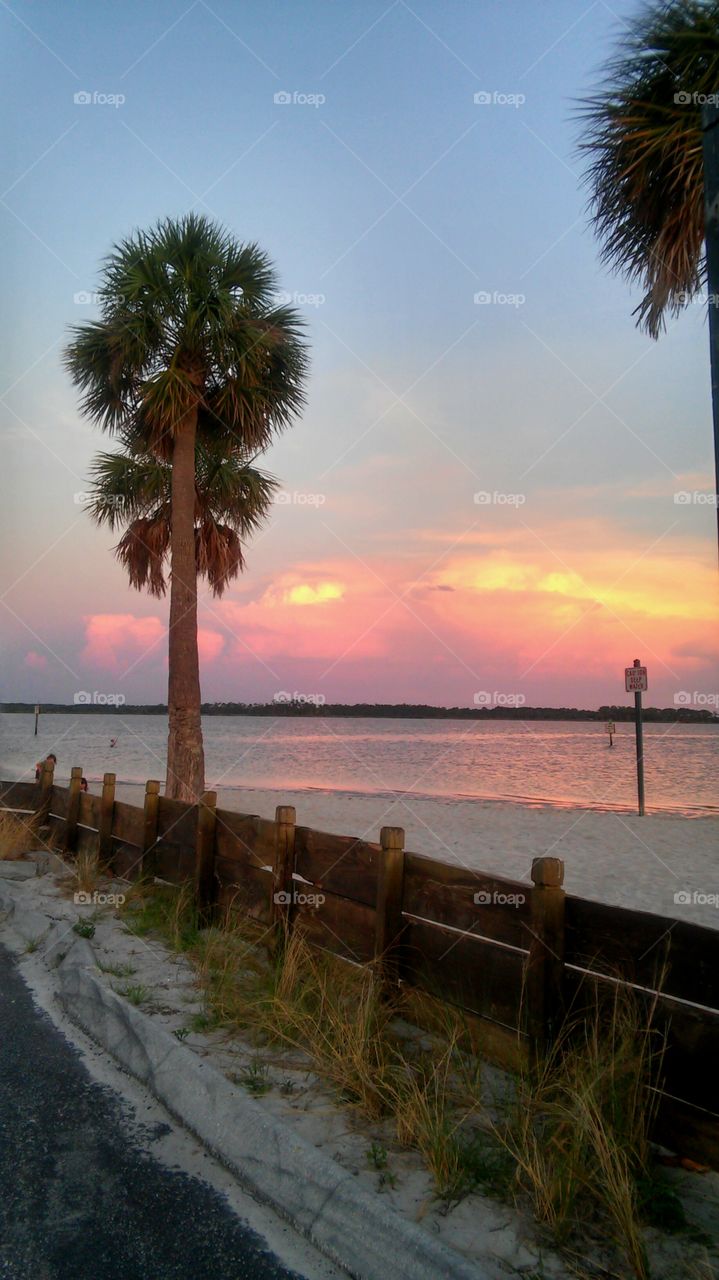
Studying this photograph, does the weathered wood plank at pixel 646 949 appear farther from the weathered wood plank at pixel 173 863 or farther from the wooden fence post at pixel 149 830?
the wooden fence post at pixel 149 830

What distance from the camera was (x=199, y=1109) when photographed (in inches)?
166

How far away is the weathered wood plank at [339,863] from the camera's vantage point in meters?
5.49

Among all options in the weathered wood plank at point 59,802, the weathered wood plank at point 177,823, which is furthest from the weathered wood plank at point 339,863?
the weathered wood plank at point 59,802

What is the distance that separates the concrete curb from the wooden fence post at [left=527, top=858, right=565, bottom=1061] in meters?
1.13

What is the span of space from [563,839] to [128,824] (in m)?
9.59

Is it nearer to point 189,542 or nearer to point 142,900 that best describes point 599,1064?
point 142,900

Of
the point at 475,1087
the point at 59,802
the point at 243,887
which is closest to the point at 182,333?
the point at 59,802

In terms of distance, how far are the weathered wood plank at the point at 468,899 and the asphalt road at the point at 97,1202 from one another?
67.9 inches

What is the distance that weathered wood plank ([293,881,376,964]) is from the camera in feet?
18.0

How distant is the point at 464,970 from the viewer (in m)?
4.66

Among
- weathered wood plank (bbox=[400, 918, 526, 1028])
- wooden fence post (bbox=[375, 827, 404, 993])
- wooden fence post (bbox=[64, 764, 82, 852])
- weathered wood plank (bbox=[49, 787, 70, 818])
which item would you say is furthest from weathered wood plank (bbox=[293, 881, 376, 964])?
weathered wood plank (bbox=[49, 787, 70, 818])

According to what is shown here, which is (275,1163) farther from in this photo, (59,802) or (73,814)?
(59,802)

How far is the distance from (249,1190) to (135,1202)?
0.45 metres

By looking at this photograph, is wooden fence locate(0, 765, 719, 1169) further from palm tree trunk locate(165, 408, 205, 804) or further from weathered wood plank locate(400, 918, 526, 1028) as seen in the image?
palm tree trunk locate(165, 408, 205, 804)
